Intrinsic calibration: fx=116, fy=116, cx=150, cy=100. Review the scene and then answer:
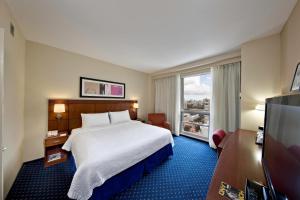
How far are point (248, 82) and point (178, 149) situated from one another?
2.25 m

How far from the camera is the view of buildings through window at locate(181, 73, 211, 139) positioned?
12.3 feet

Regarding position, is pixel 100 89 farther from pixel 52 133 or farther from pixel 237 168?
pixel 237 168

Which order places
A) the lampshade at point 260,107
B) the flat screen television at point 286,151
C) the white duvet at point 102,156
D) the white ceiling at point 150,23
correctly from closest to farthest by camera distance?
the flat screen television at point 286,151
the white duvet at point 102,156
the white ceiling at point 150,23
the lampshade at point 260,107

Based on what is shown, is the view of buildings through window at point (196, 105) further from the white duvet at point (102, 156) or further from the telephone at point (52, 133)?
the telephone at point (52, 133)

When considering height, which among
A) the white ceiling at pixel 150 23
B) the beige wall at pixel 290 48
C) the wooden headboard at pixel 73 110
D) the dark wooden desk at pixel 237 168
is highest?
the white ceiling at pixel 150 23

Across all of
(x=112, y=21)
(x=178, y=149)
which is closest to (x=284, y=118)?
(x=112, y=21)

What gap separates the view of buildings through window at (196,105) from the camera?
3.73m

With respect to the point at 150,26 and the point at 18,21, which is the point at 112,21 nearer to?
the point at 150,26

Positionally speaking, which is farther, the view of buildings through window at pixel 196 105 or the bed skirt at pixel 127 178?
the view of buildings through window at pixel 196 105

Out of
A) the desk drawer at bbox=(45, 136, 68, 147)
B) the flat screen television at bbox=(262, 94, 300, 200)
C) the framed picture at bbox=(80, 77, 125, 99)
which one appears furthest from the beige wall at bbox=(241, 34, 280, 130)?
the desk drawer at bbox=(45, 136, 68, 147)

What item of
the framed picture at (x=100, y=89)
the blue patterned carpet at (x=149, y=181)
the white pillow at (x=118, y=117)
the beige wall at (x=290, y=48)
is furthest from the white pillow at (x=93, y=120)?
the beige wall at (x=290, y=48)

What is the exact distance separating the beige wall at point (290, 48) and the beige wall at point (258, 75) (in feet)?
0.44

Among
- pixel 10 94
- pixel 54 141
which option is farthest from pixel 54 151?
pixel 10 94

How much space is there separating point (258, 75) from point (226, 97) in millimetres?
904
